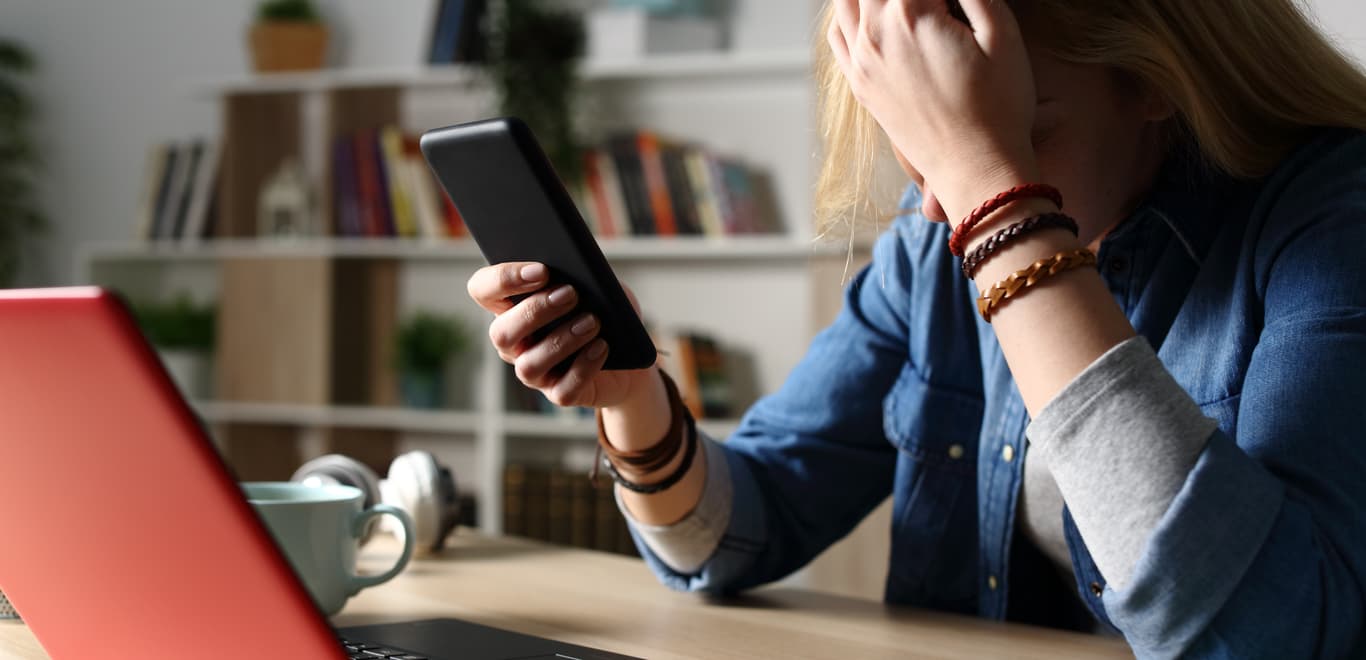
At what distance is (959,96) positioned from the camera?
781 millimetres

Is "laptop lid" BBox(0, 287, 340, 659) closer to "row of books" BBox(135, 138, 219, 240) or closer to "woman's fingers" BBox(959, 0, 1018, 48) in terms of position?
"woman's fingers" BBox(959, 0, 1018, 48)

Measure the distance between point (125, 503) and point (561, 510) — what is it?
262cm

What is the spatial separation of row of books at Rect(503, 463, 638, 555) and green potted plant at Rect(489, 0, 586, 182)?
2.30ft

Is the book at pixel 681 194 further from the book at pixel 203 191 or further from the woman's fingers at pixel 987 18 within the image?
the woman's fingers at pixel 987 18

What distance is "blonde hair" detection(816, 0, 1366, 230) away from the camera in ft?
2.83

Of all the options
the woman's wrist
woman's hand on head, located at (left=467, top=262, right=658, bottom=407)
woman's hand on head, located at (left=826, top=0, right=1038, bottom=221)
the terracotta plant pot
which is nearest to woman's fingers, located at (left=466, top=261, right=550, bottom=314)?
woman's hand on head, located at (left=467, top=262, right=658, bottom=407)

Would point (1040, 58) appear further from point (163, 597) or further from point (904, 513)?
point (163, 597)

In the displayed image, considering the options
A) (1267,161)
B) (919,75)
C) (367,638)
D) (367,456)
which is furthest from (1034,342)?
(367,456)

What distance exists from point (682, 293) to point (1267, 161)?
2.40 metres

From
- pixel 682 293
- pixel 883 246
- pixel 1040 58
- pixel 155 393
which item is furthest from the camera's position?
pixel 682 293

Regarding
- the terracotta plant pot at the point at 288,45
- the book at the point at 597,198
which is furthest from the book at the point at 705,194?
the terracotta plant pot at the point at 288,45

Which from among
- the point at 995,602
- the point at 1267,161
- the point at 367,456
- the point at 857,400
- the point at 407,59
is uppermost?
the point at 407,59

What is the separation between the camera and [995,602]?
1132mm

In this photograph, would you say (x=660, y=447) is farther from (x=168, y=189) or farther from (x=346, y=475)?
(x=168, y=189)
